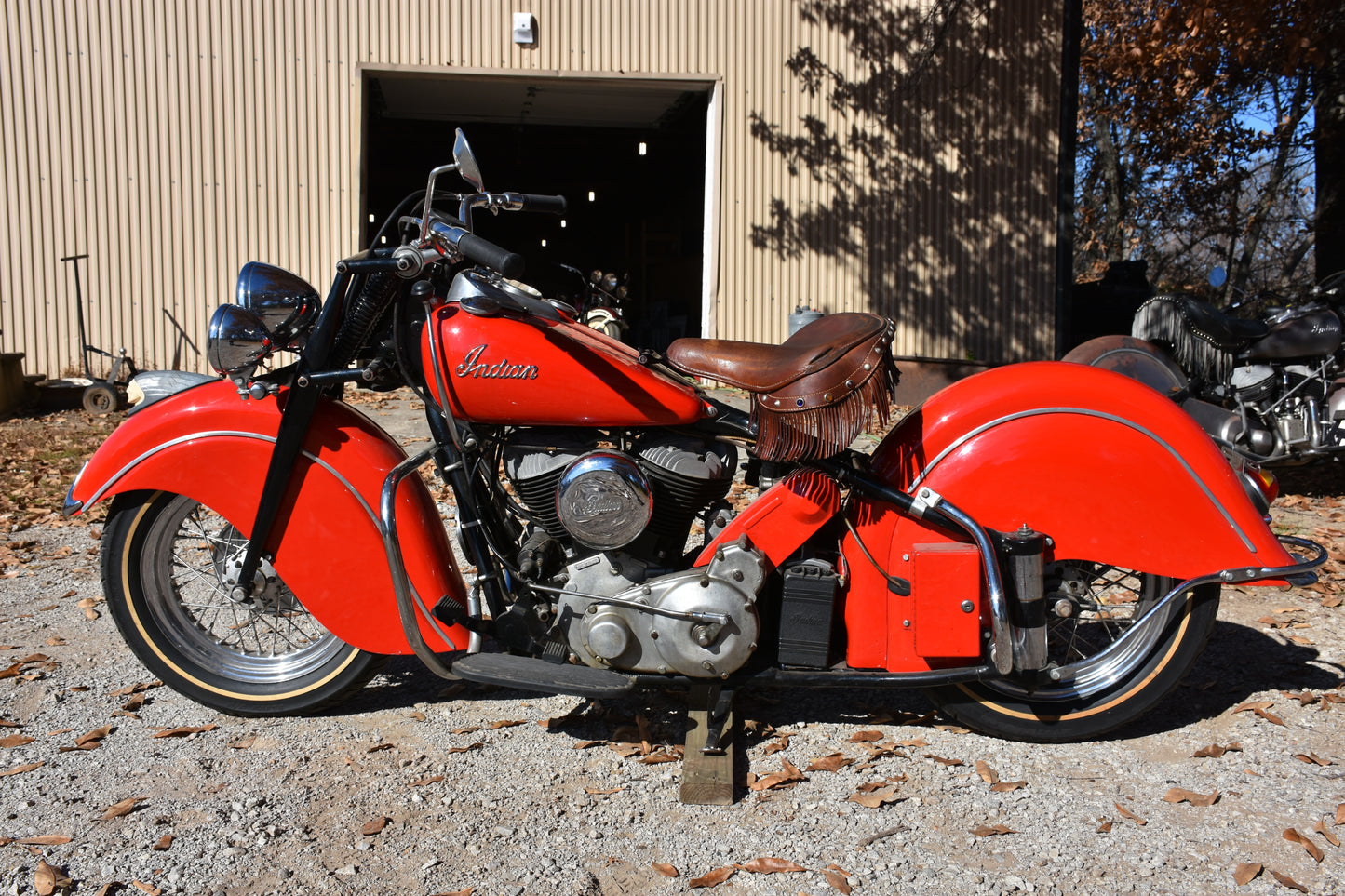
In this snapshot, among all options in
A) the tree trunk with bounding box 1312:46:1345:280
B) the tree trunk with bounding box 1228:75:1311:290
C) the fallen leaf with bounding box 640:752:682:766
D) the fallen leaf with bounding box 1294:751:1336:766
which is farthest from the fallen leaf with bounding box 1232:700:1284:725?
the tree trunk with bounding box 1228:75:1311:290

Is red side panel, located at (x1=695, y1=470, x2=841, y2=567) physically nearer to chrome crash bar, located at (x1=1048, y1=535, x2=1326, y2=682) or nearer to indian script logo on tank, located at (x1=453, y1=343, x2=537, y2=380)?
indian script logo on tank, located at (x1=453, y1=343, x2=537, y2=380)

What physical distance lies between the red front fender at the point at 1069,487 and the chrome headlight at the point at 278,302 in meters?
1.74

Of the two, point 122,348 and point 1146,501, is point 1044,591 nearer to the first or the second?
point 1146,501

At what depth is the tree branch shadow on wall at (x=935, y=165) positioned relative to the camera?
10453 mm

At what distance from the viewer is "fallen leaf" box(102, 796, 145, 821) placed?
2.55 metres

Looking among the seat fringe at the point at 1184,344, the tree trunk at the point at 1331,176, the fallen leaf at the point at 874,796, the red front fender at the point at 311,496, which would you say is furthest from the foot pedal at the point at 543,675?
the tree trunk at the point at 1331,176

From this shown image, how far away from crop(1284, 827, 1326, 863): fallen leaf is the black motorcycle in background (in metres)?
3.74

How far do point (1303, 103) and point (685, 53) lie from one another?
15739mm

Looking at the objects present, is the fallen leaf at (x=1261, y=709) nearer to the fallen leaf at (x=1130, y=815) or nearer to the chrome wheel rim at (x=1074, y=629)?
the chrome wheel rim at (x=1074, y=629)

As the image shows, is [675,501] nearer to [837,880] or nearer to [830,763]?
[830,763]

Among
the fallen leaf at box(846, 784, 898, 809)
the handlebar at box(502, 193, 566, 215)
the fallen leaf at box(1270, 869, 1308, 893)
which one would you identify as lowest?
the fallen leaf at box(846, 784, 898, 809)

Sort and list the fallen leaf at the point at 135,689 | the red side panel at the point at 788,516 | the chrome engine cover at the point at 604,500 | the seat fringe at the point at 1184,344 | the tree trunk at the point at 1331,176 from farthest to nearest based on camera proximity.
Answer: the tree trunk at the point at 1331,176
the seat fringe at the point at 1184,344
the fallen leaf at the point at 135,689
the red side panel at the point at 788,516
the chrome engine cover at the point at 604,500

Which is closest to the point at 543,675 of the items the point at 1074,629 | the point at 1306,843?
the point at 1074,629

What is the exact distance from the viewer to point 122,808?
258 centimetres
